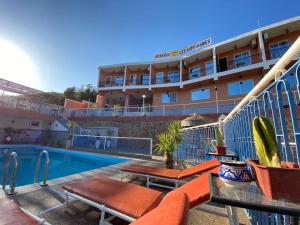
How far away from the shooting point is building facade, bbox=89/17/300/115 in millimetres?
13047

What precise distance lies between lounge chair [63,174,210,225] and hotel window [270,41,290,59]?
16.0 meters

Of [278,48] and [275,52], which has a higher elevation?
[278,48]

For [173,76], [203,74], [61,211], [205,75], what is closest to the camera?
[61,211]

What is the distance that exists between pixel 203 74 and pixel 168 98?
466 centimetres

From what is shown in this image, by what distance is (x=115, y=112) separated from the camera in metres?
17.0

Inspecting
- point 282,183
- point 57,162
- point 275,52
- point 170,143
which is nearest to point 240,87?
point 275,52

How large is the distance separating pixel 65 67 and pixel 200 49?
13904mm

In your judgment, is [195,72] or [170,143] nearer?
[170,143]

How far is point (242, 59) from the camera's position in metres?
14.4

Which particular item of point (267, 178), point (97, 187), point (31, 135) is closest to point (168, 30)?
point (97, 187)

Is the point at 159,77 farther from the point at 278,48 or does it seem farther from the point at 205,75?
the point at 278,48

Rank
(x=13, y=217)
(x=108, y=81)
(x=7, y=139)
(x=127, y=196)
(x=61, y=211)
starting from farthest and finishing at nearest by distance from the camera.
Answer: (x=108, y=81) < (x=7, y=139) < (x=61, y=211) < (x=127, y=196) < (x=13, y=217)

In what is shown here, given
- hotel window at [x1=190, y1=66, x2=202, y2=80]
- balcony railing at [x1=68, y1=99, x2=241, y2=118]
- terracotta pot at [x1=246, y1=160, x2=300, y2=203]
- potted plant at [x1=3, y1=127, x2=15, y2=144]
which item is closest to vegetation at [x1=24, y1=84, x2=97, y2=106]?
balcony railing at [x1=68, y1=99, x2=241, y2=118]

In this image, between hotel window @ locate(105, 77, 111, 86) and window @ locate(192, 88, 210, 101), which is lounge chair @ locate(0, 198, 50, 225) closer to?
window @ locate(192, 88, 210, 101)
